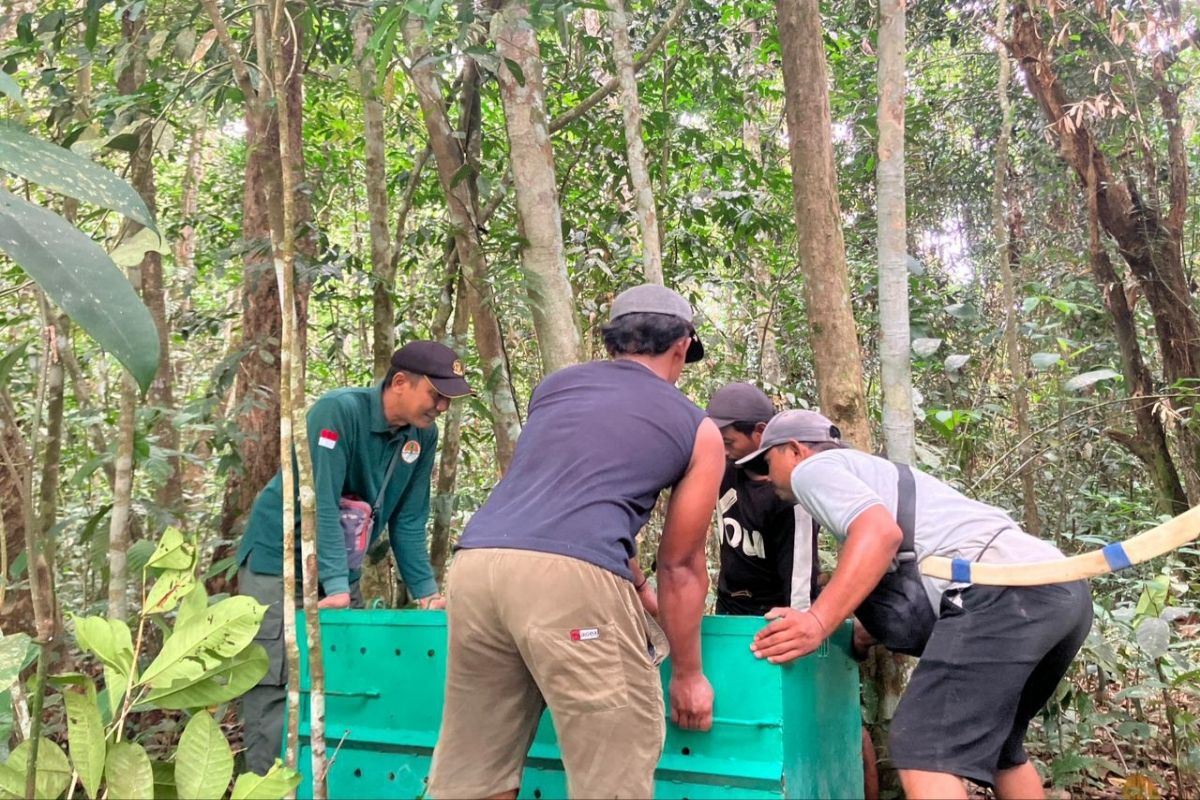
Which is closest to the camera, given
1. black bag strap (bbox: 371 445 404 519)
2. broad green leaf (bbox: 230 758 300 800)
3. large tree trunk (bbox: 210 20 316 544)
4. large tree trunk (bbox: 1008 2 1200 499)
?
broad green leaf (bbox: 230 758 300 800)

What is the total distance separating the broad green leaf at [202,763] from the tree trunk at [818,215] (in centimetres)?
233

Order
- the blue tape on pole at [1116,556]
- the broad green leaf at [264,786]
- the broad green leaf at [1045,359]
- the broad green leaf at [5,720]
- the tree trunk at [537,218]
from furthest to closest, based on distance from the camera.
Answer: the broad green leaf at [1045,359] < the tree trunk at [537,218] < the blue tape on pole at [1116,556] < the broad green leaf at [5,720] < the broad green leaf at [264,786]

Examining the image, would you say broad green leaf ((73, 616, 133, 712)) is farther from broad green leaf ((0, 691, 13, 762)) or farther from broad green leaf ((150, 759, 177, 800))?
broad green leaf ((0, 691, 13, 762))

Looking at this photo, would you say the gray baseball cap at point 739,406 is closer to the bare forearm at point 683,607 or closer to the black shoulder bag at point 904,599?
the black shoulder bag at point 904,599

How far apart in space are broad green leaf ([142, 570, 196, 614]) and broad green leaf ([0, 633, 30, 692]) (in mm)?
214

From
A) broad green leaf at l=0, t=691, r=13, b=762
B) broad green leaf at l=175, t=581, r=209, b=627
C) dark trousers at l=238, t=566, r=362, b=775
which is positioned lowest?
dark trousers at l=238, t=566, r=362, b=775

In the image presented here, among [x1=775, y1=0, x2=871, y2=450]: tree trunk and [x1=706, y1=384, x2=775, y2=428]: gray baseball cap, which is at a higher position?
[x1=775, y1=0, x2=871, y2=450]: tree trunk

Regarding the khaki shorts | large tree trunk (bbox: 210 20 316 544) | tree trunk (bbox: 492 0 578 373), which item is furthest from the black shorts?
large tree trunk (bbox: 210 20 316 544)

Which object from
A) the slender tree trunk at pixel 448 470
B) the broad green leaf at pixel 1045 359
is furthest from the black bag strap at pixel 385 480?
the broad green leaf at pixel 1045 359

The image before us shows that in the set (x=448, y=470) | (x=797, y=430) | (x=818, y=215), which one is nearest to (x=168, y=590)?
(x=797, y=430)

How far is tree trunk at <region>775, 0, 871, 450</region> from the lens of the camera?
350 centimetres

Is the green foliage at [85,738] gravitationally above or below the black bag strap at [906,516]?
below

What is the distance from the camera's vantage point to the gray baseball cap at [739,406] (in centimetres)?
336

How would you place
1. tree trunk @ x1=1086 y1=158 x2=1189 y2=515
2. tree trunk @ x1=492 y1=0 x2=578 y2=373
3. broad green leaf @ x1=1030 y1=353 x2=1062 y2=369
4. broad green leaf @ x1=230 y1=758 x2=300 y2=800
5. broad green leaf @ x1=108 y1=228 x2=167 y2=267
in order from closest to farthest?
1. broad green leaf @ x1=108 y1=228 x2=167 y2=267
2. broad green leaf @ x1=230 y1=758 x2=300 y2=800
3. tree trunk @ x1=492 y1=0 x2=578 y2=373
4. broad green leaf @ x1=1030 y1=353 x2=1062 y2=369
5. tree trunk @ x1=1086 y1=158 x2=1189 y2=515
